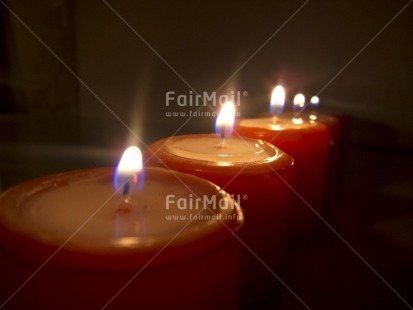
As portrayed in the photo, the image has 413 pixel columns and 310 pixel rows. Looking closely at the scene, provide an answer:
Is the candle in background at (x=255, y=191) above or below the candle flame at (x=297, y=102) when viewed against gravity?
below

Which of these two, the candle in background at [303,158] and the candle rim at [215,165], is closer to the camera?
the candle rim at [215,165]

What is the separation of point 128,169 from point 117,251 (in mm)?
124

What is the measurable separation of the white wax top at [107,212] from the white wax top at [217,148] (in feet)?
0.37

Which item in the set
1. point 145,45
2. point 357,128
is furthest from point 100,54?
point 357,128

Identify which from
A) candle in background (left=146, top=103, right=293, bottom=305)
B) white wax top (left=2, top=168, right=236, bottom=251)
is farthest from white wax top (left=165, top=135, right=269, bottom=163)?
white wax top (left=2, top=168, right=236, bottom=251)

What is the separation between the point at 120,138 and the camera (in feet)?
3.76

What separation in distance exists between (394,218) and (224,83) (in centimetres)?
80

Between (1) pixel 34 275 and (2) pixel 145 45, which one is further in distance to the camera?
(2) pixel 145 45

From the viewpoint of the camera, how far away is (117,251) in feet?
0.79

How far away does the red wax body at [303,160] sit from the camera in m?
0.61

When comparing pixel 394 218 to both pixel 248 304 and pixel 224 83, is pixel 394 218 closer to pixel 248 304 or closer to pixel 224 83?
pixel 248 304
